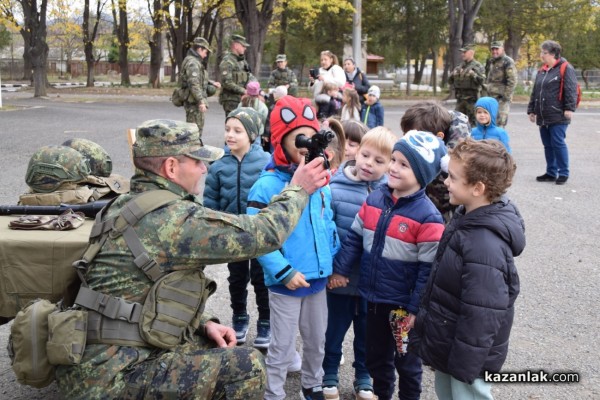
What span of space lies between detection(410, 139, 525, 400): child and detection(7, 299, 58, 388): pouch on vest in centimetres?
161

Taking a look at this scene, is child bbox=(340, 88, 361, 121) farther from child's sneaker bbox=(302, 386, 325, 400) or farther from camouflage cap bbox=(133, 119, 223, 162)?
camouflage cap bbox=(133, 119, 223, 162)

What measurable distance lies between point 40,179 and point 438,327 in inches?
97.1

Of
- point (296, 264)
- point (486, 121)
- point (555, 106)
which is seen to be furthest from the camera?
point (555, 106)

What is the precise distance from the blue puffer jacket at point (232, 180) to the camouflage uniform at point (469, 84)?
9355mm

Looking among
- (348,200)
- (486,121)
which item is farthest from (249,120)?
(486,121)

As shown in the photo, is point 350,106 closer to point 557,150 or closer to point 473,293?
point 557,150

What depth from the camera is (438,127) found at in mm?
4414

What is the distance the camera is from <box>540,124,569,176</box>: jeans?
10.0m

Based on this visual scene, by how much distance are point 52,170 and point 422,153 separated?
2146 mm

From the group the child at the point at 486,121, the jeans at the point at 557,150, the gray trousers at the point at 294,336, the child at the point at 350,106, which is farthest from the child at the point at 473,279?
the jeans at the point at 557,150

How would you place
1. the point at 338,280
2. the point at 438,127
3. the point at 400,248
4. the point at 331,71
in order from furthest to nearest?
the point at 331,71 < the point at 438,127 < the point at 338,280 < the point at 400,248

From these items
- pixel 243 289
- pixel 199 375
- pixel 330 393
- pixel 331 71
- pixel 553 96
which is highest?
pixel 331 71

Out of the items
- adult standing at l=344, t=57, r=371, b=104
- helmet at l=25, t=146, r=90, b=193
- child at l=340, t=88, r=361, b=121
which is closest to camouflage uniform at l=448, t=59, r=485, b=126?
adult standing at l=344, t=57, r=371, b=104

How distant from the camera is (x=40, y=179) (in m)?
3.98
